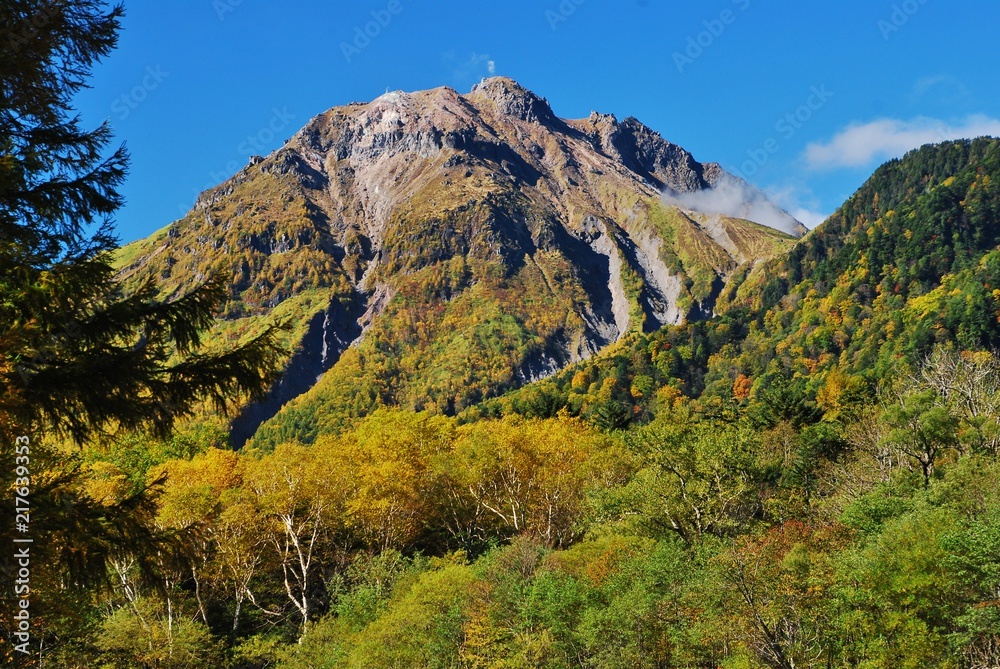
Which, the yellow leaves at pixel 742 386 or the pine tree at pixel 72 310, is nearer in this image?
the pine tree at pixel 72 310

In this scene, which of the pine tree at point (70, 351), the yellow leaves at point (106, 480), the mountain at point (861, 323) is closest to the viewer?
the pine tree at point (70, 351)

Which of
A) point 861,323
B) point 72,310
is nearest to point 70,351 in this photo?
point 72,310

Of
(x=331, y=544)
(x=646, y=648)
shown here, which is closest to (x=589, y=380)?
(x=331, y=544)

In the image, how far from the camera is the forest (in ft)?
26.7

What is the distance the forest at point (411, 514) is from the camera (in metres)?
8.14

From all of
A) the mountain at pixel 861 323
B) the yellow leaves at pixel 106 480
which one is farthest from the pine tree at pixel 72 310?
the mountain at pixel 861 323

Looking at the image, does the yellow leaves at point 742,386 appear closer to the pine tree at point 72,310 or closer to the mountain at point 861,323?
the mountain at point 861,323

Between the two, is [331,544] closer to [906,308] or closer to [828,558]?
[828,558]

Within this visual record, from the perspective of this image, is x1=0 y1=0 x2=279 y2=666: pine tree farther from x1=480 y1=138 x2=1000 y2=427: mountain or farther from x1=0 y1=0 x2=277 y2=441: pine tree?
x1=480 y1=138 x2=1000 y2=427: mountain

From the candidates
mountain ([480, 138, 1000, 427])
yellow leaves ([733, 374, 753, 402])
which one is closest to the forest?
mountain ([480, 138, 1000, 427])

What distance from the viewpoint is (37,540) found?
7.44 meters

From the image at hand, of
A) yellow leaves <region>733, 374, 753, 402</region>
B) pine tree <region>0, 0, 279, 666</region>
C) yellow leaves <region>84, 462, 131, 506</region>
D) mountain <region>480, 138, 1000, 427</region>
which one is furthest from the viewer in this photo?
yellow leaves <region>733, 374, 753, 402</region>

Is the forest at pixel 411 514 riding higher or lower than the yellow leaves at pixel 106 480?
lower

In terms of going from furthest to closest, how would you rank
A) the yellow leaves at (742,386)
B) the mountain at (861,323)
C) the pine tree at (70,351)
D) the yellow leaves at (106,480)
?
the yellow leaves at (742,386)
the mountain at (861,323)
the yellow leaves at (106,480)
the pine tree at (70,351)
